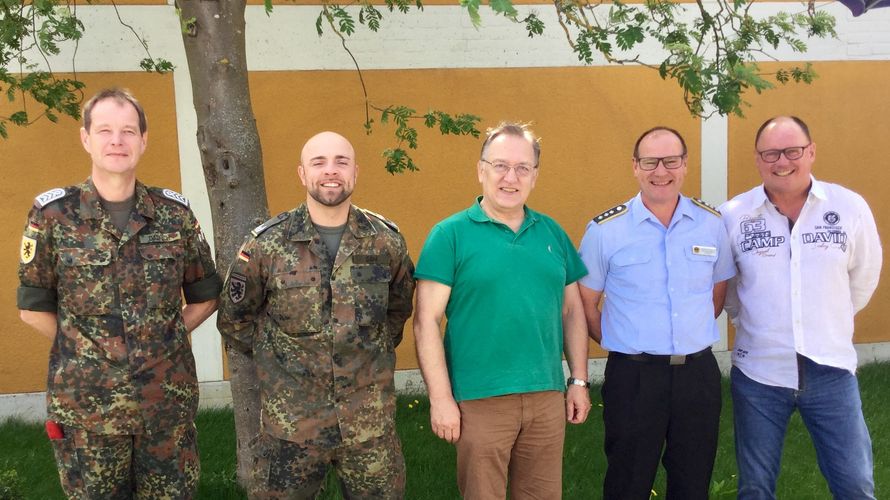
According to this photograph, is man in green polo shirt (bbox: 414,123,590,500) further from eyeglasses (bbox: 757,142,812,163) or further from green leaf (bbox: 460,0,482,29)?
eyeglasses (bbox: 757,142,812,163)

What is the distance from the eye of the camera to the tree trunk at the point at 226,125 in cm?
374

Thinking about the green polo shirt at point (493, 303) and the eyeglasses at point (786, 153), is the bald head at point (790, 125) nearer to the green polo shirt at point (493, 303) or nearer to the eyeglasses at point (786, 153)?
the eyeglasses at point (786, 153)

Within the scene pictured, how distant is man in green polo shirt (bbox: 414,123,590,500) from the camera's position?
9.64 ft

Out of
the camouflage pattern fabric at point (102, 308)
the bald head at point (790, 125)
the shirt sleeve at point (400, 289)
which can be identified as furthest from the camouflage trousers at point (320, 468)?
the bald head at point (790, 125)

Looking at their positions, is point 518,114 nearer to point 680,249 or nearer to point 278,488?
point 680,249

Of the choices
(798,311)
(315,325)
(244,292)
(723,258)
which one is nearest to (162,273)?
(244,292)

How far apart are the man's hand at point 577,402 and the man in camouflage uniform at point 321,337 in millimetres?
785

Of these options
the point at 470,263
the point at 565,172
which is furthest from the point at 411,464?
the point at 565,172

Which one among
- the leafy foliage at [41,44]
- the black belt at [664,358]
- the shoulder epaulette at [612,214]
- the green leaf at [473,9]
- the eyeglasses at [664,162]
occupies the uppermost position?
the leafy foliage at [41,44]

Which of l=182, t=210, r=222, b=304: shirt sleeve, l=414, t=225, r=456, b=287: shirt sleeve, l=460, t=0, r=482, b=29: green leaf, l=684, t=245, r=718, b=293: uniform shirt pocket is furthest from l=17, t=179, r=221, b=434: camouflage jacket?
l=684, t=245, r=718, b=293: uniform shirt pocket

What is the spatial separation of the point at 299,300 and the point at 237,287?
0.88 feet

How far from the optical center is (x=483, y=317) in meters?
2.95

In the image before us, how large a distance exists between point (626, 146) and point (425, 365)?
384 centimetres

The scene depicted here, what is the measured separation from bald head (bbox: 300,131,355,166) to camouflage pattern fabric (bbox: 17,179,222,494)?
0.64 m
